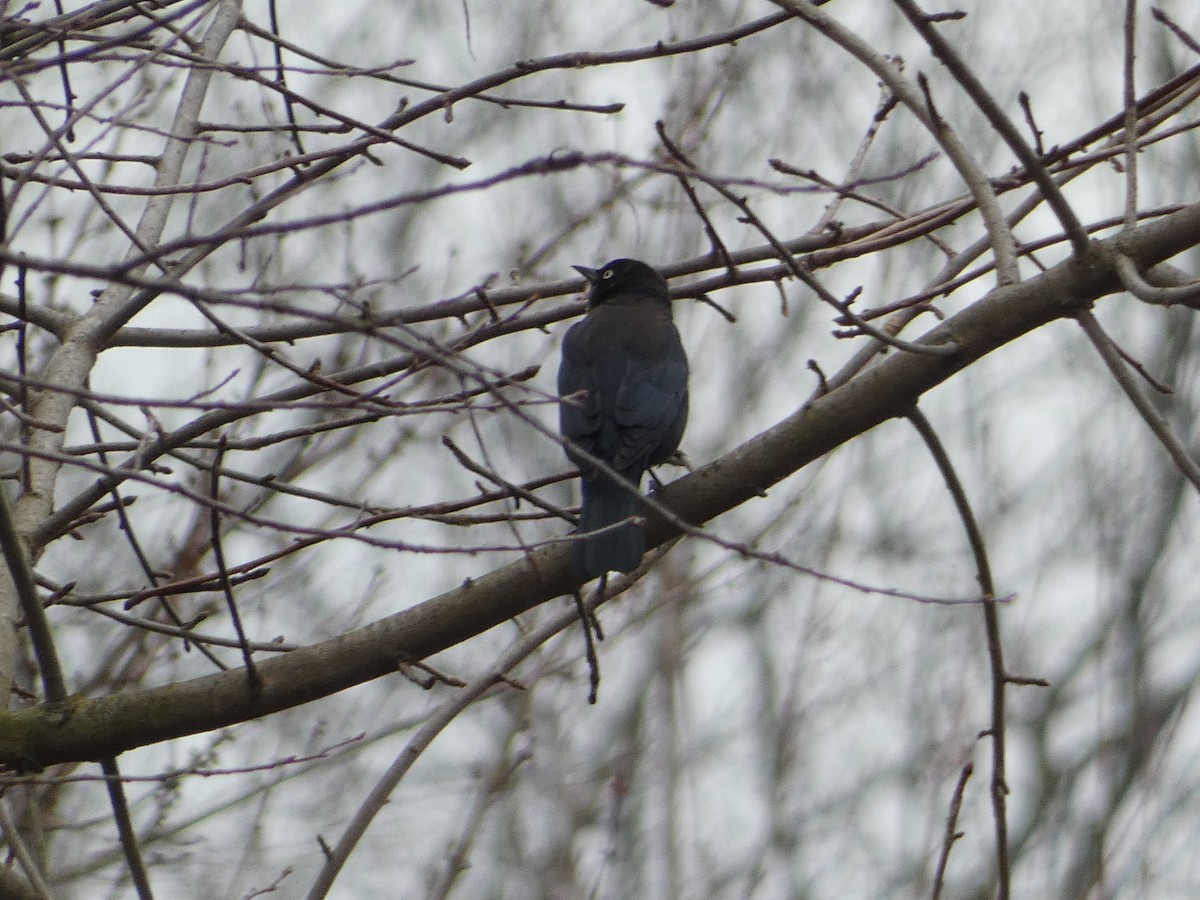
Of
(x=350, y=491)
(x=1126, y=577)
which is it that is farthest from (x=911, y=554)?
(x=350, y=491)

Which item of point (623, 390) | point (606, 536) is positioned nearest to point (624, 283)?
point (623, 390)

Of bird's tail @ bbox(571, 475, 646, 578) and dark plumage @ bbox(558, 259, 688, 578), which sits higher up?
dark plumage @ bbox(558, 259, 688, 578)

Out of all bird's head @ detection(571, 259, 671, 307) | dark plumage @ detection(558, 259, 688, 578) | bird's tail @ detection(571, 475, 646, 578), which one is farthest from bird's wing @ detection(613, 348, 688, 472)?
bird's head @ detection(571, 259, 671, 307)

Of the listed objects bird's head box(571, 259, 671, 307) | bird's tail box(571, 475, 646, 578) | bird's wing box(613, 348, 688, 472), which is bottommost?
bird's tail box(571, 475, 646, 578)

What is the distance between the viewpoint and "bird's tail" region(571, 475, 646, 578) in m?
3.24

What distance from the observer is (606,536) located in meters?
3.26

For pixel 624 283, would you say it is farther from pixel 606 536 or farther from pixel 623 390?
pixel 606 536

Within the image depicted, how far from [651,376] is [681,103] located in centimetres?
374

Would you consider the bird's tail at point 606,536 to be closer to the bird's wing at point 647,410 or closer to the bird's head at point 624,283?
the bird's wing at point 647,410

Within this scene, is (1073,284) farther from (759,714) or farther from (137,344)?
(759,714)

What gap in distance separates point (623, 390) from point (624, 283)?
3.02ft

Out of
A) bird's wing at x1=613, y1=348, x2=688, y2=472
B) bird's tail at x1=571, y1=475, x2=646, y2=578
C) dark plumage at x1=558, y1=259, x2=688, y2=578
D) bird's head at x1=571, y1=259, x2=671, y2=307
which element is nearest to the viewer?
bird's tail at x1=571, y1=475, x2=646, y2=578

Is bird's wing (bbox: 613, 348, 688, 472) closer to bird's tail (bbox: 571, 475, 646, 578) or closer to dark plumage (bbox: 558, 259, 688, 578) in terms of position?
dark plumage (bbox: 558, 259, 688, 578)

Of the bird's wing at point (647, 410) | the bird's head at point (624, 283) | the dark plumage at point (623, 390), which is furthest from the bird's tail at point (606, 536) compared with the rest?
the bird's head at point (624, 283)
